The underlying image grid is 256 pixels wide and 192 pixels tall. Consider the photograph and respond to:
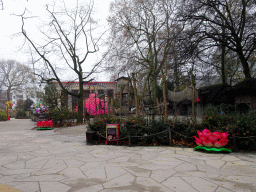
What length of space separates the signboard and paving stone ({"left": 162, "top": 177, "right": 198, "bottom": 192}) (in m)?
4.60

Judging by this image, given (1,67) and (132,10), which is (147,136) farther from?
(1,67)

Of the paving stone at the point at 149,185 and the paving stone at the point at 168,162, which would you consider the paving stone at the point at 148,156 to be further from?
the paving stone at the point at 149,185

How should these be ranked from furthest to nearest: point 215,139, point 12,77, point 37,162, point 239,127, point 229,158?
point 12,77 → point 239,127 → point 215,139 → point 229,158 → point 37,162

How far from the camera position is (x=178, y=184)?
4031mm

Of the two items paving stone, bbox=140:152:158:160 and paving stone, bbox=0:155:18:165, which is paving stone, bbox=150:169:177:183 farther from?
paving stone, bbox=0:155:18:165

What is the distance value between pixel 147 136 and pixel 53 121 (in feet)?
39.3

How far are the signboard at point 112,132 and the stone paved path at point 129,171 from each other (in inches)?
65.3

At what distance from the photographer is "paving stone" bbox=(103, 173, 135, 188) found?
13.1 ft

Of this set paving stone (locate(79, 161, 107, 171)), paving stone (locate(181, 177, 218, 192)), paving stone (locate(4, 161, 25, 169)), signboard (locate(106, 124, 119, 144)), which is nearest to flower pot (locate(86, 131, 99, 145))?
signboard (locate(106, 124, 119, 144))

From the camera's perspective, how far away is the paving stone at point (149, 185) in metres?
3.79

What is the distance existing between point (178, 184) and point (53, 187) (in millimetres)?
2335

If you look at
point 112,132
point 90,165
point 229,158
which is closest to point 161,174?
point 90,165

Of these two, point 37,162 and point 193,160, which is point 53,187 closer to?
point 37,162

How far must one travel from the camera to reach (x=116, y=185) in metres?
3.99
